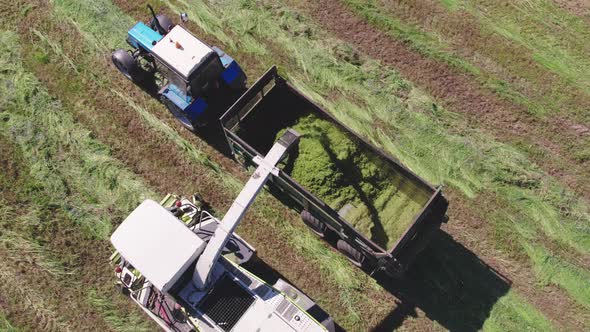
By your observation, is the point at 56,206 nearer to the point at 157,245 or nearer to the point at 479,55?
the point at 157,245

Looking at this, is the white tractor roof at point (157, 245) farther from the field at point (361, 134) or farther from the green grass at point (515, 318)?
the green grass at point (515, 318)

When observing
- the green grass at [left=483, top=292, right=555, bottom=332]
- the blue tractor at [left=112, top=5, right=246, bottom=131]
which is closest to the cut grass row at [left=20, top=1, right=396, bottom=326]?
the blue tractor at [left=112, top=5, right=246, bottom=131]

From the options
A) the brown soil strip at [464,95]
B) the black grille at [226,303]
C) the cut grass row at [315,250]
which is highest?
the brown soil strip at [464,95]

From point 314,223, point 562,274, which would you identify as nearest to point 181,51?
point 314,223

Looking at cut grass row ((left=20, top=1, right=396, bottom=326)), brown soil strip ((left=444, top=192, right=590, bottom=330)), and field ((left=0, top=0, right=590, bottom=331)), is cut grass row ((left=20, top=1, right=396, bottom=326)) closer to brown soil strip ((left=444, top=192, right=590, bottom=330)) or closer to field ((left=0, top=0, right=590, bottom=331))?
field ((left=0, top=0, right=590, bottom=331))

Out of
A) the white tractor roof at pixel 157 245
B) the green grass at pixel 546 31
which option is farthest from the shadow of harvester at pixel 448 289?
the green grass at pixel 546 31
